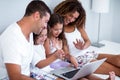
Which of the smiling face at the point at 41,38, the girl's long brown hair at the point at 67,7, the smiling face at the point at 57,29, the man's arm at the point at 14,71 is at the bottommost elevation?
the man's arm at the point at 14,71

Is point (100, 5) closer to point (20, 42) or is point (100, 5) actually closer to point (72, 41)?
point (72, 41)

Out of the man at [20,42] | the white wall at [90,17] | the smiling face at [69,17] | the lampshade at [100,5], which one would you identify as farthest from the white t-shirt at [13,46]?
the lampshade at [100,5]

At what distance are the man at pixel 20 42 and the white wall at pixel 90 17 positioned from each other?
314 mm

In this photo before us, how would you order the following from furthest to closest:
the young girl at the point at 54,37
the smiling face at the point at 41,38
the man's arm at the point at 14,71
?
the young girl at the point at 54,37 → the smiling face at the point at 41,38 → the man's arm at the point at 14,71

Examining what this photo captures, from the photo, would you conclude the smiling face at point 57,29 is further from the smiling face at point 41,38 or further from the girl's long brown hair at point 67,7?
the girl's long brown hair at point 67,7

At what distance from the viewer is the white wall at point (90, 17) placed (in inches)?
57.7

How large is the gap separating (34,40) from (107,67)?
0.64 m

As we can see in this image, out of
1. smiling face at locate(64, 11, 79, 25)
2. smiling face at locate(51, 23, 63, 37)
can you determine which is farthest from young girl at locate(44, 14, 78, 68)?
smiling face at locate(64, 11, 79, 25)

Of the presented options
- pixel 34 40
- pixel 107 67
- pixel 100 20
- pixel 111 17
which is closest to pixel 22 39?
pixel 34 40

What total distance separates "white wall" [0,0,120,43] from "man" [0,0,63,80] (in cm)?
31

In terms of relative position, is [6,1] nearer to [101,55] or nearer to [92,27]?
[101,55]

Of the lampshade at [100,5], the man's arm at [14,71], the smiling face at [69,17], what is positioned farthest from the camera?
the lampshade at [100,5]

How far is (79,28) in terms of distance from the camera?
1987 millimetres

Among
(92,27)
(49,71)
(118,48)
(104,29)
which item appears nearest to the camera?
(49,71)
